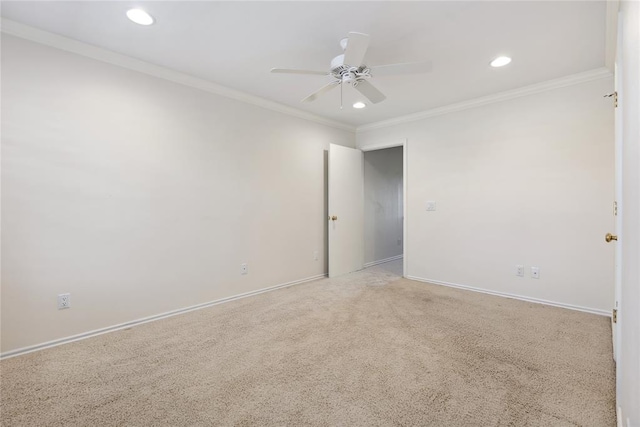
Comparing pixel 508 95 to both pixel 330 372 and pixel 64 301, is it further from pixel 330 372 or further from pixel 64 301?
pixel 64 301

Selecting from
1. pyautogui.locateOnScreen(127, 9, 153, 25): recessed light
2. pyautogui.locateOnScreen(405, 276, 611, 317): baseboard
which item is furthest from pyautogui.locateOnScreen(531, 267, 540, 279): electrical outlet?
pyautogui.locateOnScreen(127, 9, 153, 25): recessed light

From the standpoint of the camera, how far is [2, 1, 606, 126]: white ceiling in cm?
194

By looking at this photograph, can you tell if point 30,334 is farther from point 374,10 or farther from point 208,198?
point 374,10

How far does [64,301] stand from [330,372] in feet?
7.14

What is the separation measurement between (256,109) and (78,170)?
6.36 feet

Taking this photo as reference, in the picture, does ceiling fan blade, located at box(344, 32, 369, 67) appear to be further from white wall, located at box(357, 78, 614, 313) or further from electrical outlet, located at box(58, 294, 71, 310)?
electrical outlet, located at box(58, 294, 71, 310)

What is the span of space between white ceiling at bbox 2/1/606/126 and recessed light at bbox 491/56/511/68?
61 mm

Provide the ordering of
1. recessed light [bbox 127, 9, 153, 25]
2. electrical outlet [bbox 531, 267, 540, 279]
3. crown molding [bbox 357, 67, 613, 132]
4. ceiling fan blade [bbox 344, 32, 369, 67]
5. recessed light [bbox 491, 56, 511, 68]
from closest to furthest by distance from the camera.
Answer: ceiling fan blade [bbox 344, 32, 369, 67], recessed light [bbox 127, 9, 153, 25], recessed light [bbox 491, 56, 511, 68], crown molding [bbox 357, 67, 613, 132], electrical outlet [bbox 531, 267, 540, 279]

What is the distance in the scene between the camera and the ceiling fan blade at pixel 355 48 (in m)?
1.73

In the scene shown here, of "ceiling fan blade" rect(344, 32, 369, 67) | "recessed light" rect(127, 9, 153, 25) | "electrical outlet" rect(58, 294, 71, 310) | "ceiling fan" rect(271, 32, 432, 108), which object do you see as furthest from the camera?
"electrical outlet" rect(58, 294, 71, 310)

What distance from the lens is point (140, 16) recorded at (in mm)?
2025

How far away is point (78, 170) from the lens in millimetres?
2369

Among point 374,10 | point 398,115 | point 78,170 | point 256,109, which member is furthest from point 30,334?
point 398,115

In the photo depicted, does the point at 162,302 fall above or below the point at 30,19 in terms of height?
below
